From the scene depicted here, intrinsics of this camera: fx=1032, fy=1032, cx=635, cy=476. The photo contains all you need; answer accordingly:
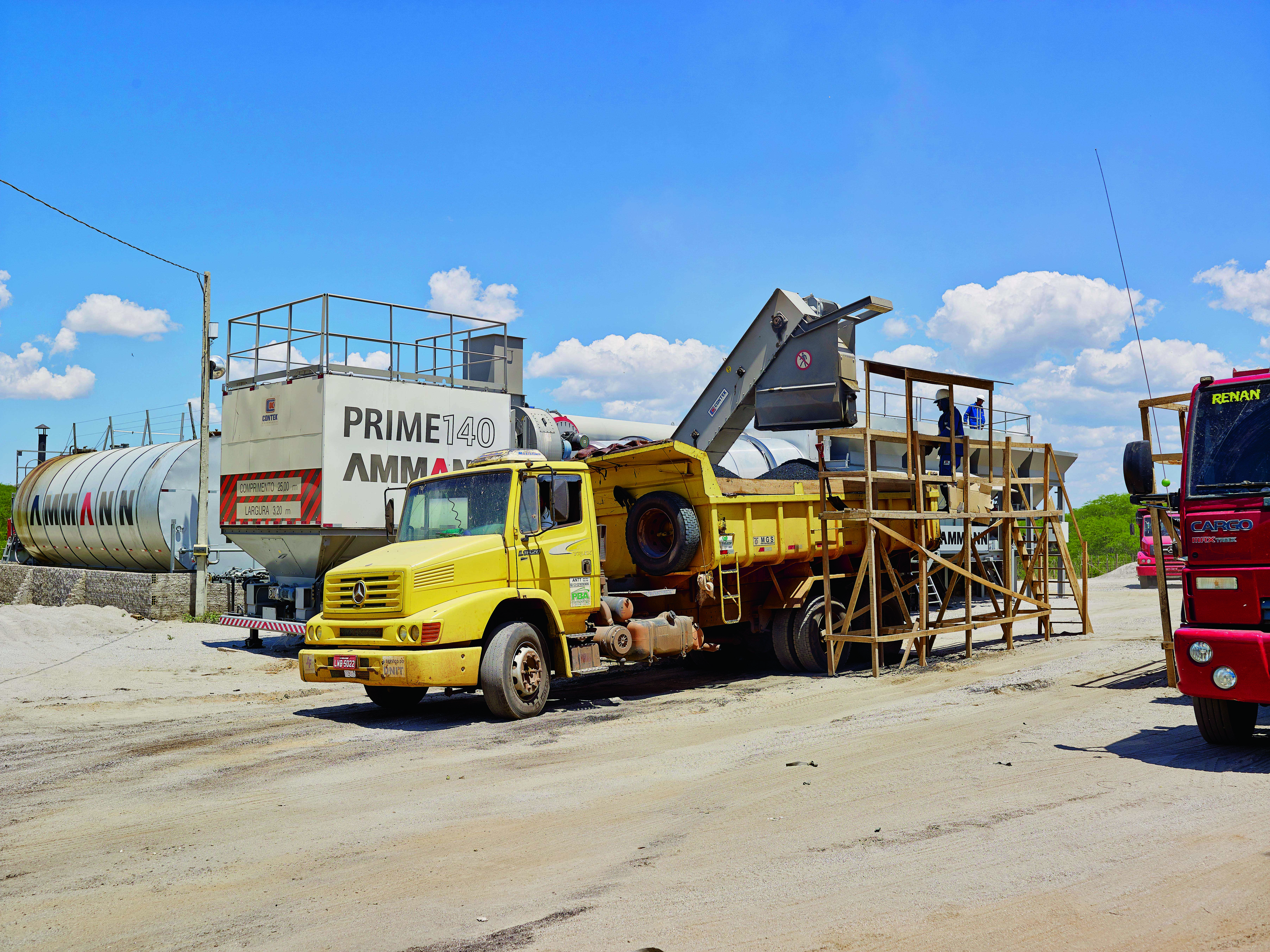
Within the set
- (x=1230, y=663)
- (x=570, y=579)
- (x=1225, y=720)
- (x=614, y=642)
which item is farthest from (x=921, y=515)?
(x=1230, y=663)

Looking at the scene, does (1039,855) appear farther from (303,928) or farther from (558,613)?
(558,613)

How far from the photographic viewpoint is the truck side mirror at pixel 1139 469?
8.10 m

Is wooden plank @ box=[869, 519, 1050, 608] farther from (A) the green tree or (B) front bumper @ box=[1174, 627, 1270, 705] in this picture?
(A) the green tree

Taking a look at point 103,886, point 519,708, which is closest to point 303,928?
point 103,886

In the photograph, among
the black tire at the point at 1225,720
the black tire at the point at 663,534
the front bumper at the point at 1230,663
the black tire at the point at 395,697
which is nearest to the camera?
the front bumper at the point at 1230,663

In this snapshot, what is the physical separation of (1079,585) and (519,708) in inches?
845

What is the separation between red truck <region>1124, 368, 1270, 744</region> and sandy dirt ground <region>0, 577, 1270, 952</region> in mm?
601

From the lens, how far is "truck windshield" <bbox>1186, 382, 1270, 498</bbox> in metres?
7.50

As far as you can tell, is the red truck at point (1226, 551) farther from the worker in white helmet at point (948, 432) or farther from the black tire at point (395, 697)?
the black tire at point (395, 697)

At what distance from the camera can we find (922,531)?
1391cm

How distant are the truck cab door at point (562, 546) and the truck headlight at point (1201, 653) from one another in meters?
5.99

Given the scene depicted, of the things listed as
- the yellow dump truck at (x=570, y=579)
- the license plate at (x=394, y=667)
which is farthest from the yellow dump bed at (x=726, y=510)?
the license plate at (x=394, y=667)

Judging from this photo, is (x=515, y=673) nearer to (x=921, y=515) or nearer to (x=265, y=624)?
(x=921, y=515)

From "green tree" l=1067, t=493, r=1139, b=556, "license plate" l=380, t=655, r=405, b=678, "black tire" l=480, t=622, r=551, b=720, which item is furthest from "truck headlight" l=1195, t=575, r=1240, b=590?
"green tree" l=1067, t=493, r=1139, b=556
